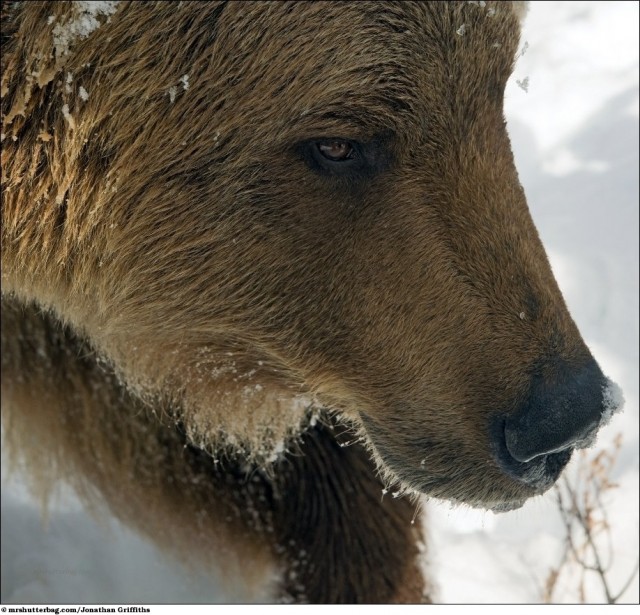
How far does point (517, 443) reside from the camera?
79.8 inches

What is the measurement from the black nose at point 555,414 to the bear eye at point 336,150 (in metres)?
0.70

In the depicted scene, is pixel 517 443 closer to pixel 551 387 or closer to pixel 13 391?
pixel 551 387

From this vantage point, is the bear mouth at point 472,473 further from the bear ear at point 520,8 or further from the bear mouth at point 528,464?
the bear ear at point 520,8

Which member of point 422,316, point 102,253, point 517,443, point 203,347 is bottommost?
point 517,443

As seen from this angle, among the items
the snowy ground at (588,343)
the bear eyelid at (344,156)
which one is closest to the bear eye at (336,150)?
the bear eyelid at (344,156)

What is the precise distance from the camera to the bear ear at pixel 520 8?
2.36 m

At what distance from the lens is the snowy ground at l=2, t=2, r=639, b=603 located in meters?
4.01

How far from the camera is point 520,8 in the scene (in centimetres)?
252

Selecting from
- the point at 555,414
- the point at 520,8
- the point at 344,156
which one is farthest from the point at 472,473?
the point at 520,8

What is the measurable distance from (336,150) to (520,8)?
914 millimetres

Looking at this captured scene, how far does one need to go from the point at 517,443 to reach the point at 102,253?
1.19 meters

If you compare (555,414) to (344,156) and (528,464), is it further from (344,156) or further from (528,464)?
(344,156)

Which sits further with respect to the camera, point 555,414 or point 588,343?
point 588,343

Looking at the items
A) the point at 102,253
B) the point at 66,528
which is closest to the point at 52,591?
the point at 66,528
